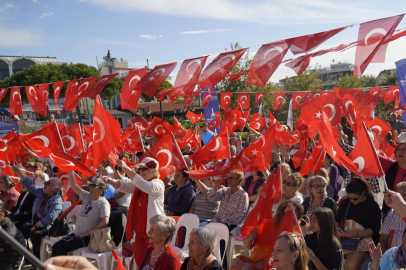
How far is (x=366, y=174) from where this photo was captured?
5000mm

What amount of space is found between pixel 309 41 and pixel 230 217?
2713 millimetres

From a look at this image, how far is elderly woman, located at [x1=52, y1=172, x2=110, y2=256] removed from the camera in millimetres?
6648

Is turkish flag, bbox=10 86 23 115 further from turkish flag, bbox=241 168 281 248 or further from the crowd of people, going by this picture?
turkish flag, bbox=241 168 281 248

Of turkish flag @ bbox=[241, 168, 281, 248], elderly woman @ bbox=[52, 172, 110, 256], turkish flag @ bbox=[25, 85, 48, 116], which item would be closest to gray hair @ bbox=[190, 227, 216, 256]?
turkish flag @ bbox=[241, 168, 281, 248]

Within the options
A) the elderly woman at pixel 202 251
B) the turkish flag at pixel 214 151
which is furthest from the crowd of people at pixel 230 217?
the turkish flag at pixel 214 151

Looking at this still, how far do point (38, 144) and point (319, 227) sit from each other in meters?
4.98

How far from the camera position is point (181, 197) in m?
7.23

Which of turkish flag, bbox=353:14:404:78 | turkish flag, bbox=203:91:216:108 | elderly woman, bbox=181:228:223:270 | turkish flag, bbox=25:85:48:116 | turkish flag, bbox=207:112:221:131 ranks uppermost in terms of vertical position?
turkish flag, bbox=353:14:404:78

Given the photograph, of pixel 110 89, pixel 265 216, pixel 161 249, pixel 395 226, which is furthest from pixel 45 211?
pixel 110 89

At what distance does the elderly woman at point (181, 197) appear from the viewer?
7.15m

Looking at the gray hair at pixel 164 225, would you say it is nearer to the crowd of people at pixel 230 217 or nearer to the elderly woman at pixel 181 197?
the crowd of people at pixel 230 217

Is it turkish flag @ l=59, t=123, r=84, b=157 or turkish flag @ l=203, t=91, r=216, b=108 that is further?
turkish flag @ l=203, t=91, r=216, b=108

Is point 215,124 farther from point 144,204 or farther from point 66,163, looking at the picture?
point 144,204

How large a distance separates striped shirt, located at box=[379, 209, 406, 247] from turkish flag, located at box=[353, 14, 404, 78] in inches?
66.7
